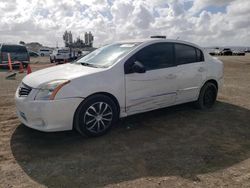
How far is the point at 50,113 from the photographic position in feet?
13.6

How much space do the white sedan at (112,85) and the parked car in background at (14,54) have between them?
13.8 m

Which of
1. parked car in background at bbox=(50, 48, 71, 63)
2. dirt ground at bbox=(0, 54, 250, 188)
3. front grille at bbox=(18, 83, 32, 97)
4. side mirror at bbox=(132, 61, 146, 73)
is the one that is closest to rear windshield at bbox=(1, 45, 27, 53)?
parked car in background at bbox=(50, 48, 71, 63)

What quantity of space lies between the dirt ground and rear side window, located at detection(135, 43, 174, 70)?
3.78 feet

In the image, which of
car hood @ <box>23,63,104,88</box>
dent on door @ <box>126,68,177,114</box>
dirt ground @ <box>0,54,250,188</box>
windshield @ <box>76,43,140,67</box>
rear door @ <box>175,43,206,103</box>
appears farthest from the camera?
rear door @ <box>175,43,206,103</box>

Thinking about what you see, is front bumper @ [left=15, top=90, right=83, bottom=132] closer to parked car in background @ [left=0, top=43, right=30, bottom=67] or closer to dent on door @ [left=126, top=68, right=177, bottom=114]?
dent on door @ [left=126, top=68, right=177, bottom=114]

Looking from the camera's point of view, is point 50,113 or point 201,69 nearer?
point 50,113

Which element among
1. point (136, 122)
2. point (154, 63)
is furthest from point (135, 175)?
point (154, 63)

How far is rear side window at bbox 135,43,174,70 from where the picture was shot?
17.0 feet

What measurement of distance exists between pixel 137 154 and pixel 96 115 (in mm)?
994

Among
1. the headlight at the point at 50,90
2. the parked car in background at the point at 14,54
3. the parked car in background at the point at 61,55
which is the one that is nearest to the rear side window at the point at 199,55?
the headlight at the point at 50,90

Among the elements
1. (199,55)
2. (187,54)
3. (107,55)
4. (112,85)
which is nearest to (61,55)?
(199,55)

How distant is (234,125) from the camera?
544 centimetres

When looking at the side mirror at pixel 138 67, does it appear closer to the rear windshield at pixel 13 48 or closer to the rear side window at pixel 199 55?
the rear side window at pixel 199 55

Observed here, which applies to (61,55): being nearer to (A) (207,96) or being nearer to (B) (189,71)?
(A) (207,96)
